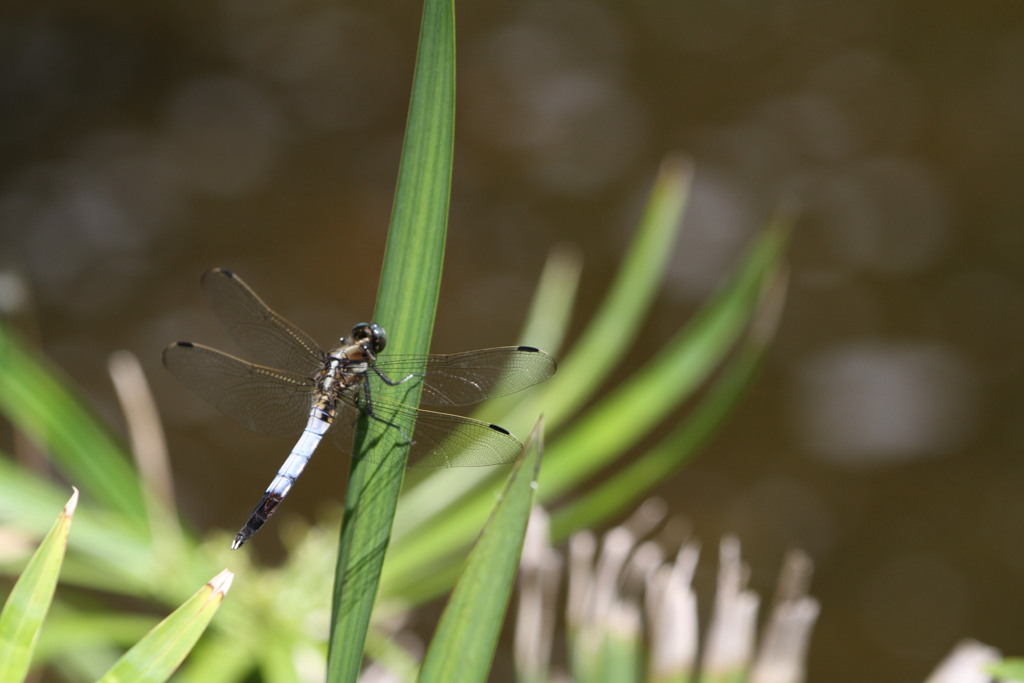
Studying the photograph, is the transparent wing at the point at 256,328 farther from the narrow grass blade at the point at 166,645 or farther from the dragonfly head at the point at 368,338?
the narrow grass blade at the point at 166,645

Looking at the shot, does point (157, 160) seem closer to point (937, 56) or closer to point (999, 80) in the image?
point (937, 56)

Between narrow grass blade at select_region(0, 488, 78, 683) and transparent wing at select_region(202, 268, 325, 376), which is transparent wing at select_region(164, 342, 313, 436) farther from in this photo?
narrow grass blade at select_region(0, 488, 78, 683)

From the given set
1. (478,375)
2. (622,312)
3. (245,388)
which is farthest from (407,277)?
(622,312)

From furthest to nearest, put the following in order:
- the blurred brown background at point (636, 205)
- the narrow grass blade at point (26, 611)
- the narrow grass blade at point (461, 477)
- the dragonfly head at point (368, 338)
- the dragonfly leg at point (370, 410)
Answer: the blurred brown background at point (636, 205) → the narrow grass blade at point (461, 477) → the dragonfly head at point (368, 338) → the dragonfly leg at point (370, 410) → the narrow grass blade at point (26, 611)

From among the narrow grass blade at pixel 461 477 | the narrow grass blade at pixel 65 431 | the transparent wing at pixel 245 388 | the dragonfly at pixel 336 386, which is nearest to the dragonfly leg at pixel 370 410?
the dragonfly at pixel 336 386

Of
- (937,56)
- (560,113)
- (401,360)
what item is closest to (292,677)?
(401,360)

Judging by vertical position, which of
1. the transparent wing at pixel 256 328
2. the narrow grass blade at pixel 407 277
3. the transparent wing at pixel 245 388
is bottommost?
the narrow grass blade at pixel 407 277

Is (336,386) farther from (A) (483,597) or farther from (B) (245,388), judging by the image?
(A) (483,597)

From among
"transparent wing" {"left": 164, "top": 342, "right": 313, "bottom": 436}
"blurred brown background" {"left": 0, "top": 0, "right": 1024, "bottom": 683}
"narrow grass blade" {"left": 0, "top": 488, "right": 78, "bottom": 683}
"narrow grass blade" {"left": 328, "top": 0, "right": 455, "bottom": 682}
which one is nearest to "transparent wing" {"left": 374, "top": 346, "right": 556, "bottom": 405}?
"transparent wing" {"left": 164, "top": 342, "right": 313, "bottom": 436}
